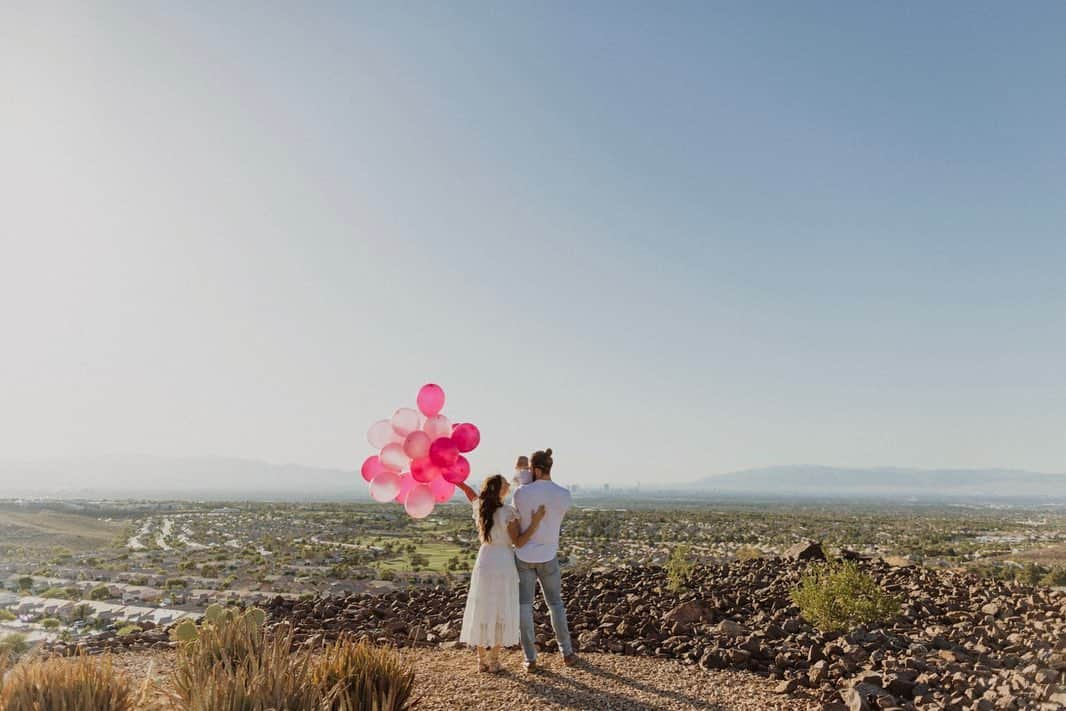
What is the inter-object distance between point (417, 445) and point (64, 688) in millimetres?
3652

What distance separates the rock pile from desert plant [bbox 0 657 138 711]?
4.20 meters

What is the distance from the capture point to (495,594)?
663 cm

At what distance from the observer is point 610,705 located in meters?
5.98

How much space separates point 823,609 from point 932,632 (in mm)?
1249

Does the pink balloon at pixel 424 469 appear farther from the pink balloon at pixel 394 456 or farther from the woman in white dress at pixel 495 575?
the woman in white dress at pixel 495 575

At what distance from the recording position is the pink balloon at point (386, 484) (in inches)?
287

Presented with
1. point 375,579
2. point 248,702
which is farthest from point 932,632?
point 375,579

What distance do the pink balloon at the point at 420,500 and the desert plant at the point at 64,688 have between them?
10.5 feet

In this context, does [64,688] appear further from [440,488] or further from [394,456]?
[440,488]

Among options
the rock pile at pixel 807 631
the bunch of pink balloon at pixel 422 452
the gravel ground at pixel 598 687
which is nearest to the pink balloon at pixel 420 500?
the bunch of pink balloon at pixel 422 452

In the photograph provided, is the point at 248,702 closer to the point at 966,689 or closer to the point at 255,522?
the point at 966,689

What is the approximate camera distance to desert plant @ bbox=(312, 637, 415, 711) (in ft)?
14.5

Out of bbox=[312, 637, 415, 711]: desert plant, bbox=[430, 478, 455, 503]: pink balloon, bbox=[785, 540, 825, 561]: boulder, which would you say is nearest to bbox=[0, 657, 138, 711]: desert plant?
bbox=[312, 637, 415, 711]: desert plant

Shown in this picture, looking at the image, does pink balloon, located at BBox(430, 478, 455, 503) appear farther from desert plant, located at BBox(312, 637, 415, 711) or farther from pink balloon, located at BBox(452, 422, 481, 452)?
desert plant, located at BBox(312, 637, 415, 711)
